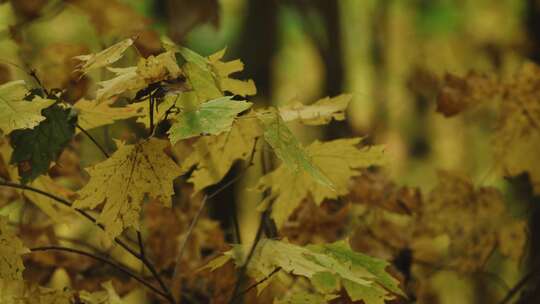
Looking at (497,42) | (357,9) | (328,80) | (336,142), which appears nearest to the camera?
(336,142)

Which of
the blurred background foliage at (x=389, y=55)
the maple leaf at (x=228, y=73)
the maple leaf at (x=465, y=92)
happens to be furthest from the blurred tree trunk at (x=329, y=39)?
the maple leaf at (x=228, y=73)

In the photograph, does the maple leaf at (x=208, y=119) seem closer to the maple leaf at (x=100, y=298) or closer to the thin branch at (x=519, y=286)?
the maple leaf at (x=100, y=298)

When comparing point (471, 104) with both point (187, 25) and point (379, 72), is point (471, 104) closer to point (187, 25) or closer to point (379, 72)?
point (187, 25)

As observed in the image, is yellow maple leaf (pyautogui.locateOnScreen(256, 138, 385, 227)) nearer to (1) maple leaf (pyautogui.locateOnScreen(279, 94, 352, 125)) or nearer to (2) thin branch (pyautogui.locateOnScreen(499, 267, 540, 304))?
(1) maple leaf (pyautogui.locateOnScreen(279, 94, 352, 125))

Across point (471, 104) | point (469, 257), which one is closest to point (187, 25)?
point (471, 104)

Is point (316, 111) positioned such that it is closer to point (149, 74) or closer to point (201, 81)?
point (201, 81)

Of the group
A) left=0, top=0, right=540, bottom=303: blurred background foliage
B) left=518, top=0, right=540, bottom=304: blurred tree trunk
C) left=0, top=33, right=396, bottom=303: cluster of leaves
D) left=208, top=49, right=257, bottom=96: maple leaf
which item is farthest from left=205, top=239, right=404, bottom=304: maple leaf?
left=0, top=0, right=540, bottom=303: blurred background foliage

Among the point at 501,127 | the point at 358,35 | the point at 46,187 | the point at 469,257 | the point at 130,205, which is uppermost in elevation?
the point at 130,205
